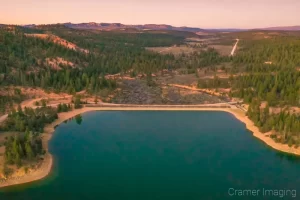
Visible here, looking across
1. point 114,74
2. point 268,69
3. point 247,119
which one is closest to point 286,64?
point 268,69

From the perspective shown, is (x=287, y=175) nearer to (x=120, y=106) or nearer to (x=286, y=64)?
(x=120, y=106)

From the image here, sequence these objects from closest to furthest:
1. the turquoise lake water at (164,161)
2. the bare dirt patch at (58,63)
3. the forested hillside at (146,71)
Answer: the turquoise lake water at (164,161) < the forested hillside at (146,71) < the bare dirt patch at (58,63)

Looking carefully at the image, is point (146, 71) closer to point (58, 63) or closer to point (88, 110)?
point (58, 63)

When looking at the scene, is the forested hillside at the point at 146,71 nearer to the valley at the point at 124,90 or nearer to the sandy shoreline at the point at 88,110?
the valley at the point at 124,90

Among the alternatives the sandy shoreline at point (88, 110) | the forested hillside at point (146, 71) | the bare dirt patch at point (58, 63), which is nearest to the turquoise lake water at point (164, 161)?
the sandy shoreline at point (88, 110)

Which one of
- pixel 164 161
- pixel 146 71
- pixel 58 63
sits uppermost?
pixel 58 63

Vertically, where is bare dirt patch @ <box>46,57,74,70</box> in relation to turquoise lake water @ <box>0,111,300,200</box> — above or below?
above

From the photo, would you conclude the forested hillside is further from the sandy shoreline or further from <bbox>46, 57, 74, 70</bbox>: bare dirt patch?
the sandy shoreline

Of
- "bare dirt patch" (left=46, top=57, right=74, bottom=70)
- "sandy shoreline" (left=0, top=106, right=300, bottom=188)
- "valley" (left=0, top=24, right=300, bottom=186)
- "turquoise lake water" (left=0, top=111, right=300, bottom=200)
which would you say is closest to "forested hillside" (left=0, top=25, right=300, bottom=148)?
"bare dirt patch" (left=46, top=57, right=74, bottom=70)

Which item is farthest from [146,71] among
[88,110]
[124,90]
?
[88,110]
